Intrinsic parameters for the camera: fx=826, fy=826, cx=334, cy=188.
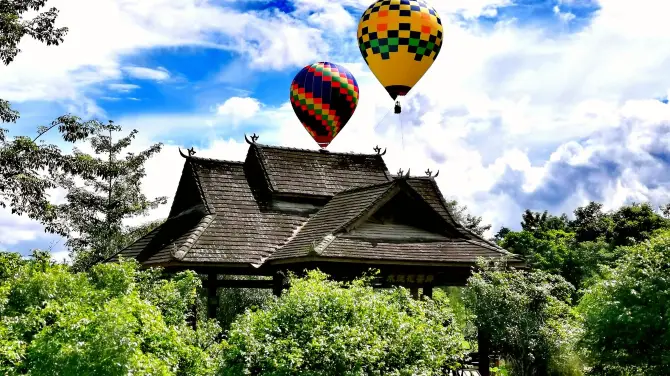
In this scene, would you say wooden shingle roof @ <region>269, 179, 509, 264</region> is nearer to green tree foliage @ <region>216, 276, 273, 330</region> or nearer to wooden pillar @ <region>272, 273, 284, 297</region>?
wooden pillar @ <region>272, 273, 284, 297</region>

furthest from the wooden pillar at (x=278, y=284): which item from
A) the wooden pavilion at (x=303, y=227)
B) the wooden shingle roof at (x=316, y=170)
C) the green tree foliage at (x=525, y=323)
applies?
the green tree foliage at (x=525, y=323)

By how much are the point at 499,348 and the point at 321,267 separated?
4681mm

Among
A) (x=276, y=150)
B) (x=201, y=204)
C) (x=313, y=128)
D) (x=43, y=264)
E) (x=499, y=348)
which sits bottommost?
(x=499, y=348)

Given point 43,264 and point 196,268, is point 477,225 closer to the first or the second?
point 196,268

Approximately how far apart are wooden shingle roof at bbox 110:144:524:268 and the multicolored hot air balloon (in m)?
2.80

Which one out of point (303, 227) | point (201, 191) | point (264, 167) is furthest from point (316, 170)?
point (201, 191)

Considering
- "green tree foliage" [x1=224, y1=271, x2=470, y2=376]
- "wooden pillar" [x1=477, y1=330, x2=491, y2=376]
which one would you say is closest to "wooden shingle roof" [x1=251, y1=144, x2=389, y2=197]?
"wooden pillar" [x1=477, y1=330, x2=491, y2=376]

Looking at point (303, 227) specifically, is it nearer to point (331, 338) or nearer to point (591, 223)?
point (331, 338)

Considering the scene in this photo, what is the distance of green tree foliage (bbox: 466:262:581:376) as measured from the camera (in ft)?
58.8

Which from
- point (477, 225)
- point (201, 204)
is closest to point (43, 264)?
point (201, 204)

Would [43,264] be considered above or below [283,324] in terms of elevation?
above

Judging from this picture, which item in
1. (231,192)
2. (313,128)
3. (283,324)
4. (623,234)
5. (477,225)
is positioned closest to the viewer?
(283,324)

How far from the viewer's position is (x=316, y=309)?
43.0 ft

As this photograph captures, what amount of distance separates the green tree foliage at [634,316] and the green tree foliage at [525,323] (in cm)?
78
